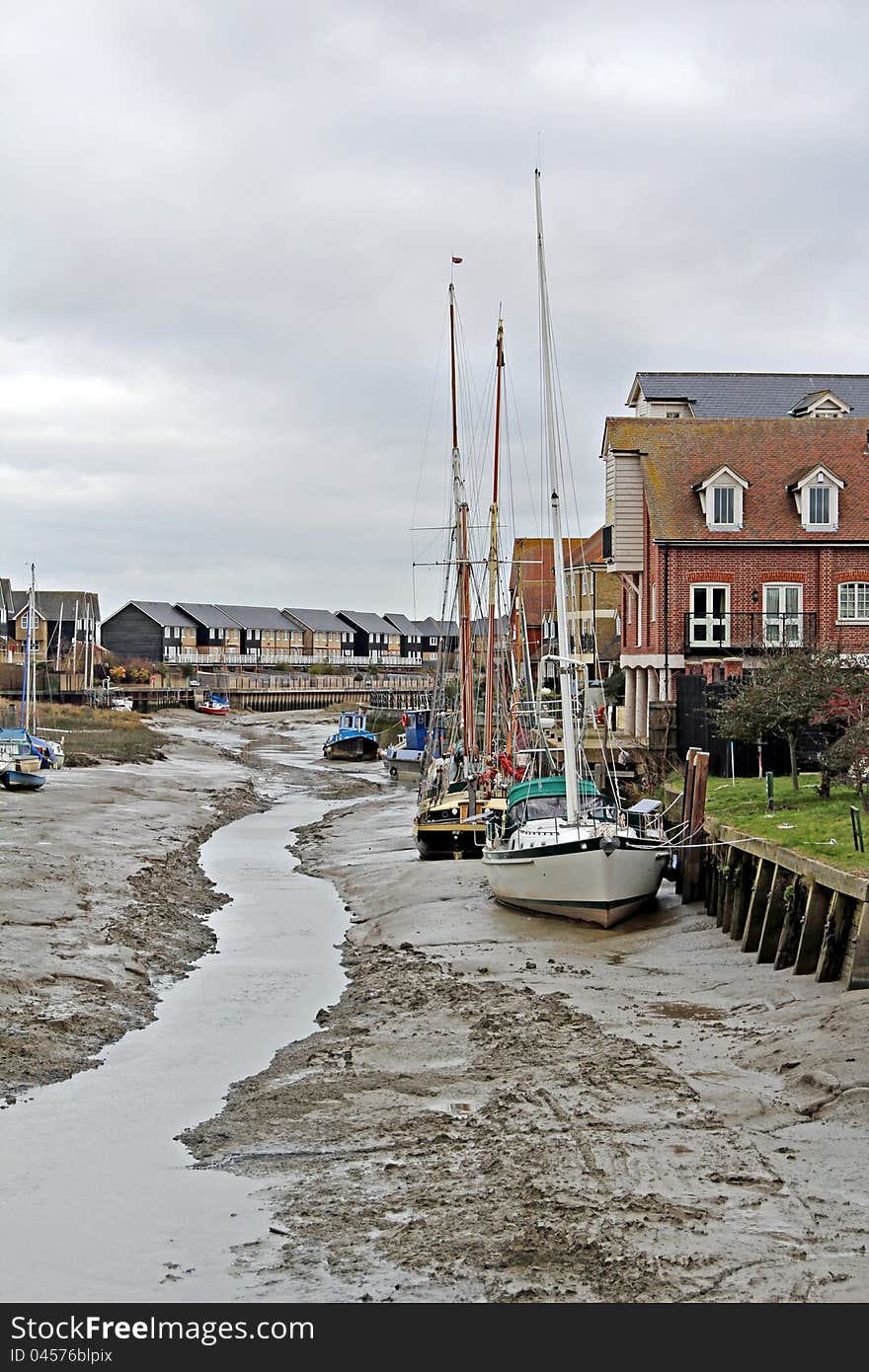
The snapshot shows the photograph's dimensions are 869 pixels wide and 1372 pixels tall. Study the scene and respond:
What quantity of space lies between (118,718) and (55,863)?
85.0 meters

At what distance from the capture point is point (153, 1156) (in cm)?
1321

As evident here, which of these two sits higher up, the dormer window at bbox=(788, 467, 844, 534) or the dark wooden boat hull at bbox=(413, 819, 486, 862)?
the dormer window at bbox=(788, 467, 844, 534)

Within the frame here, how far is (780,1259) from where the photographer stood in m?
9.73

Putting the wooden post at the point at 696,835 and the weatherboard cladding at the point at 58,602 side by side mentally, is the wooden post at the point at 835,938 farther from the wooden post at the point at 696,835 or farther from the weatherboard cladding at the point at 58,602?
the weatherboard cladding at the point at 58,602

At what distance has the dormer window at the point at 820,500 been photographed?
44219mm

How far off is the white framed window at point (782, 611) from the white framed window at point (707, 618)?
47.8 inches

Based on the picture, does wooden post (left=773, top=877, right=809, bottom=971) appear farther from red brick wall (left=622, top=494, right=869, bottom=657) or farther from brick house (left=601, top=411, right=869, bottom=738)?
red brick wall (left=622, top=494, right=869, bottom=657)

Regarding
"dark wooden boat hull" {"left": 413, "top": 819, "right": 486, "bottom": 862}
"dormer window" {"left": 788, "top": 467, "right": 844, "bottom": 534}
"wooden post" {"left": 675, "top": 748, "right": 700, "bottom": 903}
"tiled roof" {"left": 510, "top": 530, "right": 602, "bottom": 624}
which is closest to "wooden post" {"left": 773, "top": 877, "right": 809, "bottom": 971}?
"wooden post" {"left": 675, "top": 748, "right": 700, "bottom": 903}

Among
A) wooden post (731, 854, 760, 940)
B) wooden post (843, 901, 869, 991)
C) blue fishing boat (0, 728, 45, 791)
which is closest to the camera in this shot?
wooden post (843, 901, 869, 991)

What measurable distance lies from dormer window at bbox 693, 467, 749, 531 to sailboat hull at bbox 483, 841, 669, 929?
2023 centimetres

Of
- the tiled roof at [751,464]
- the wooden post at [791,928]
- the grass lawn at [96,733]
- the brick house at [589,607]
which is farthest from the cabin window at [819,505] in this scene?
the grass lawn at [96,733]

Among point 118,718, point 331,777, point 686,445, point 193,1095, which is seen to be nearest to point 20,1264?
point 193,1095

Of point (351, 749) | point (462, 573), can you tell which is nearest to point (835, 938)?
point (462, 573)

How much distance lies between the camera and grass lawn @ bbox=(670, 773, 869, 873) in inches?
814
